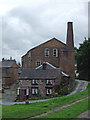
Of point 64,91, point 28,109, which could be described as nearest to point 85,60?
point 64,91

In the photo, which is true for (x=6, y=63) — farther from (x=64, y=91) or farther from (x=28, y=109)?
(x=28, y=109)

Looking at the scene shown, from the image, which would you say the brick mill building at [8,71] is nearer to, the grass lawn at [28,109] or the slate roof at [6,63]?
the slate roof at [6,63]

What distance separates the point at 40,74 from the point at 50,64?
7939mm

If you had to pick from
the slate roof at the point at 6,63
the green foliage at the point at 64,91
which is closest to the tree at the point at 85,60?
the green foliage at the point at 64,91

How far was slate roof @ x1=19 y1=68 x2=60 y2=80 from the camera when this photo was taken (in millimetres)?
30594

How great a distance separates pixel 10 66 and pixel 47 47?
1200 cm

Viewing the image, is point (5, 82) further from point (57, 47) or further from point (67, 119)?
point (67, 119)

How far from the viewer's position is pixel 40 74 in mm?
31516

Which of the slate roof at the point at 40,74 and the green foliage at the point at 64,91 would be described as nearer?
the green foliage at the point at 64,91

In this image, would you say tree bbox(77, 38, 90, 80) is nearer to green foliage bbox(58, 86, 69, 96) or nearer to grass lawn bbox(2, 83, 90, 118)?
green foliage bbox(58, 86, 69, 96)

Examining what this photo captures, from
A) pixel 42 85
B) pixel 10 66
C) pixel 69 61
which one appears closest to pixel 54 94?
pixel 42 85

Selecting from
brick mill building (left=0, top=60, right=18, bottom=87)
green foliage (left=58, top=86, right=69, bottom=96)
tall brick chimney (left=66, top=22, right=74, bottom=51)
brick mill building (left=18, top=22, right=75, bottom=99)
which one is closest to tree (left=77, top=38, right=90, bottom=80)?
brick mill building (left=18, top=22, right=75, bottom=99)

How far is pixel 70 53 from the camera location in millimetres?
37438

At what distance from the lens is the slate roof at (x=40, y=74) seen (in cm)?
3059
